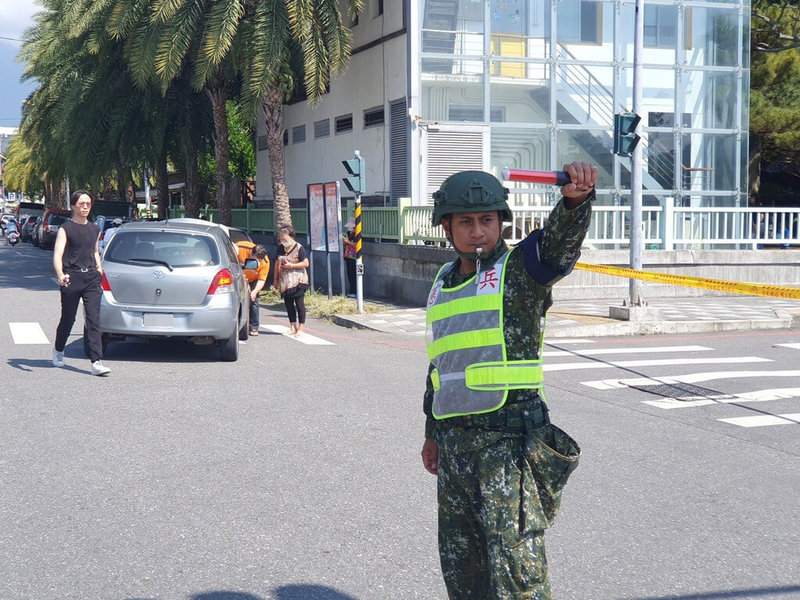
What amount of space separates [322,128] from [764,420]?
863 inches

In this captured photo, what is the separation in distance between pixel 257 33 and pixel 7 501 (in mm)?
16911

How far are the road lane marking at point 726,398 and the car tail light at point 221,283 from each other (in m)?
5.05

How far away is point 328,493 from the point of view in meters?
5.75

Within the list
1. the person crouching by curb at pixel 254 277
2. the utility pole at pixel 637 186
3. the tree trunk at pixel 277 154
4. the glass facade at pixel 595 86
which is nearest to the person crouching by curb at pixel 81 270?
the person crouching by curb at pixel 254 277

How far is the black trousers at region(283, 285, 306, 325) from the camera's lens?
1412cm

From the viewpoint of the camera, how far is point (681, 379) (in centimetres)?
1045

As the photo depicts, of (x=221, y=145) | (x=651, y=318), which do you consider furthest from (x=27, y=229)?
(x=651, y=318)

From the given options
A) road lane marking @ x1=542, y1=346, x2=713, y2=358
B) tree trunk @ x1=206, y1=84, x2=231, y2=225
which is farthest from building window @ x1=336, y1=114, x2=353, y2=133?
road lane marking @ x1=542, y1=346, x2=713, y2=358

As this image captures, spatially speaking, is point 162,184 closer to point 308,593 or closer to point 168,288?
point 168,288

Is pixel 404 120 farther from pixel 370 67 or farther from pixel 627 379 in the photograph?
pixel 627 379

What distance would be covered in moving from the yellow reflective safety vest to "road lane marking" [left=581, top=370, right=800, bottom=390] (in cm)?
695

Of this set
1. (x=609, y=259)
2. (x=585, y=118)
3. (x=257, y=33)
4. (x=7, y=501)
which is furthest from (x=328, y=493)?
(x=585, y=118)

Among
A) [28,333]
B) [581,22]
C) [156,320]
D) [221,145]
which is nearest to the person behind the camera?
[156,320]

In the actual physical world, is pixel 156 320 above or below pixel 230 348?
above
